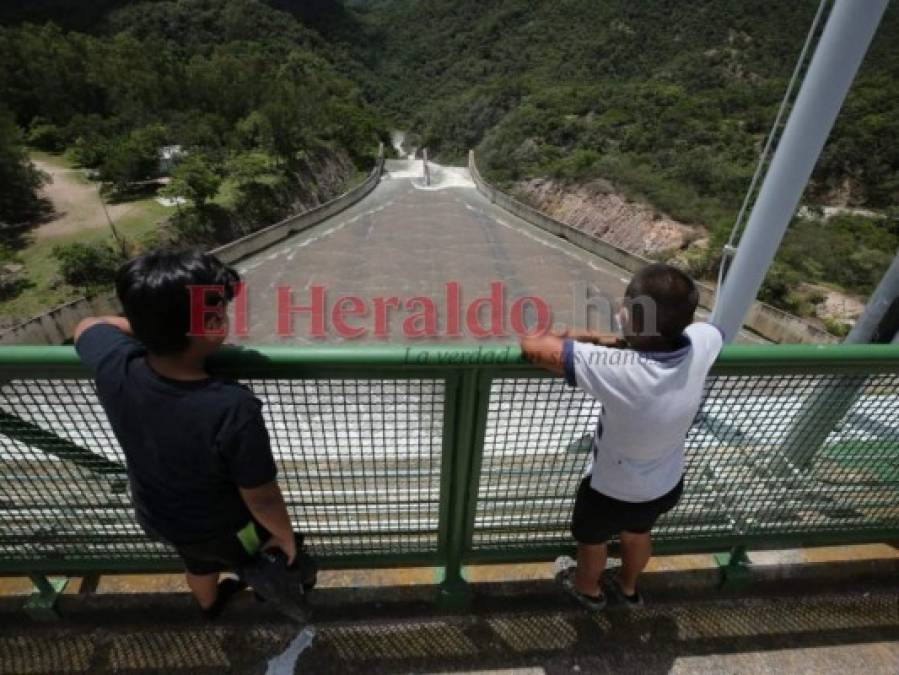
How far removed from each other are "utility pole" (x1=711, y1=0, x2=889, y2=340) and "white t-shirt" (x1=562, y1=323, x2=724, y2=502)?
2040mm

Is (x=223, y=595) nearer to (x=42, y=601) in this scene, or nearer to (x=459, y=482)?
(x=42, y=601)

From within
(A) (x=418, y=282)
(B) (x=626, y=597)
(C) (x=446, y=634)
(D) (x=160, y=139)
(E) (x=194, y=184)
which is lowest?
(A) (x=418, y=282)

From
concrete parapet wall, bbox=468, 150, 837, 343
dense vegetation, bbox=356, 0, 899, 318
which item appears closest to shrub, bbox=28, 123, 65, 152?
concrete parapet wall, bbox=468, 150, 837, 343

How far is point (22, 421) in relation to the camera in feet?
6.20

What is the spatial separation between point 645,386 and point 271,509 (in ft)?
4.23

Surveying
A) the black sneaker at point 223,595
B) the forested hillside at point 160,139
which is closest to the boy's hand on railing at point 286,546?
the black sneaker at point 223,595

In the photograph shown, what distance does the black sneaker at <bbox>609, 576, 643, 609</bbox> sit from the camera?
7.98ft

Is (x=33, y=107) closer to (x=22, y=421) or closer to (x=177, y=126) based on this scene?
(x=177, y=126)

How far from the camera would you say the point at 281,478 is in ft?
7.02

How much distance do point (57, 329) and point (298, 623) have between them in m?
15.8

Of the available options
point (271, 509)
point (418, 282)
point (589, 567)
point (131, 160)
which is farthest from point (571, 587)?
point (131, 160)

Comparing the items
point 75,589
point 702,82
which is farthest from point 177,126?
point 702,82

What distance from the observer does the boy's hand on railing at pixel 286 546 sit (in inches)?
72.9

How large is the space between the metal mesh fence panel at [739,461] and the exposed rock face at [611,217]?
17.7 m
